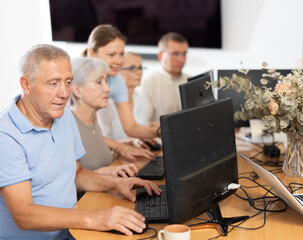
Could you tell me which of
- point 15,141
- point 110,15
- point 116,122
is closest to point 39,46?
point 15,141

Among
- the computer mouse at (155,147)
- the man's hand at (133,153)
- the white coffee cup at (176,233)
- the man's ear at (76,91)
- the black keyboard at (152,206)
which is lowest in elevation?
the computer mouse at (155,147)

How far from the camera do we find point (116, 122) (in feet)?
9.71

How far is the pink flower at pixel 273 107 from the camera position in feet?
5.53

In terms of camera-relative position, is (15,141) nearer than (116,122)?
Yes

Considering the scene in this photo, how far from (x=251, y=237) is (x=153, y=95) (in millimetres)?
2466

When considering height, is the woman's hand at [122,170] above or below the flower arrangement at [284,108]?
below

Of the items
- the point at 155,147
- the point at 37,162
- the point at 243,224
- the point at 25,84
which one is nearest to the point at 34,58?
the point at 25,84

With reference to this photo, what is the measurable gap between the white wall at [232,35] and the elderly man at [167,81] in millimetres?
790

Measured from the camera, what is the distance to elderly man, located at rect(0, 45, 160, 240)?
4.41ft

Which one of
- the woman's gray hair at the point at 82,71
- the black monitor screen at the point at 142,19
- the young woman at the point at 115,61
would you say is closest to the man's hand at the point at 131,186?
the woman's gray hair at the point at 82,71

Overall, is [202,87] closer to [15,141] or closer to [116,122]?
[15,141]

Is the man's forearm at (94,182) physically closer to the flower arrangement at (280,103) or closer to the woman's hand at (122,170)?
the woman's hand at (122,170)

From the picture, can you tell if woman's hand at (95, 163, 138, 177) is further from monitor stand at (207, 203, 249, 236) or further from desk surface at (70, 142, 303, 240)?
monitor stand at (207, 203, 249, 236)

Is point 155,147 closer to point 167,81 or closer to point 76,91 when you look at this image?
point 76,91
